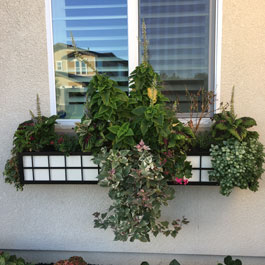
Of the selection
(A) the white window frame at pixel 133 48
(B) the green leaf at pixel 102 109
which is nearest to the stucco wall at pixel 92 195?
(A) the white window frame at pixel 133 48

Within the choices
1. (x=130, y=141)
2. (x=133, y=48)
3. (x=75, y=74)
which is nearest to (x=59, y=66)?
(x=75, y=74)

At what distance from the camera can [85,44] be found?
8.57ft

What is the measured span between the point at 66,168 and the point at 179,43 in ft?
5.41

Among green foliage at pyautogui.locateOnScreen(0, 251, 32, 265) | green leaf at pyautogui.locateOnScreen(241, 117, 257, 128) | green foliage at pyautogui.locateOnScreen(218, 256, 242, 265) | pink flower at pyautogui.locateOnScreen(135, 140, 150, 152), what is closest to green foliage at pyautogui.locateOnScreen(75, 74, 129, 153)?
pink flower at pyautogui.locateOnScreen(135, 140, 150, 152)

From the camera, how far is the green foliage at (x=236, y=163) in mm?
2043

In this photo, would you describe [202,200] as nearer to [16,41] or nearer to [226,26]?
[226,26]

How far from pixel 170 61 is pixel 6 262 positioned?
2.49m

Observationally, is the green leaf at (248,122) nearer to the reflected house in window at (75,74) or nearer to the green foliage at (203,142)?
the green foliage at (203,142)

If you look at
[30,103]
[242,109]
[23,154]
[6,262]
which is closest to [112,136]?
[23,154]

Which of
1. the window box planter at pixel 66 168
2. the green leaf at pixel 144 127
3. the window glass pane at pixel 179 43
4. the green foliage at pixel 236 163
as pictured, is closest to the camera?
the green leaf at pixel 144 127

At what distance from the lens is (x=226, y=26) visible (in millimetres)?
2287

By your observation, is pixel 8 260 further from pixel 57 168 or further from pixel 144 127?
pixel 144 127

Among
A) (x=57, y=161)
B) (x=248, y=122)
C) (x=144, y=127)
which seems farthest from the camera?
(x=57, y=161)

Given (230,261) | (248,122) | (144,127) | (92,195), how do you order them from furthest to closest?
1. (92,195)
2. (230,261)
3. (248,122)
4. (144,127)
